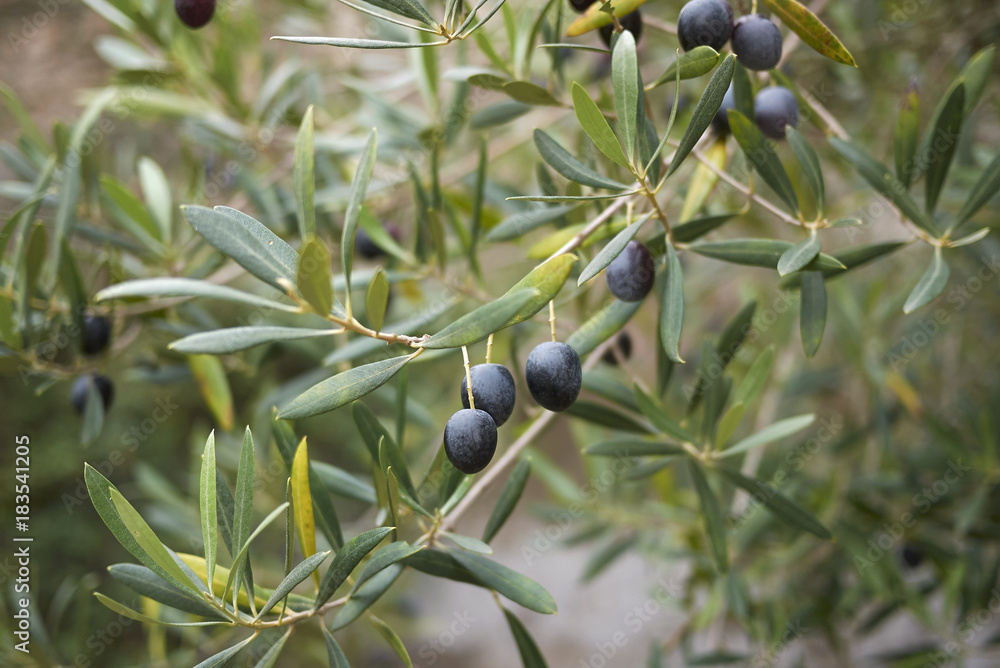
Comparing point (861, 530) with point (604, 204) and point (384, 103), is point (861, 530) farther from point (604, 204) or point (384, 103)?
point (384, 103)

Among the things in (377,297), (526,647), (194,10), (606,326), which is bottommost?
(526,647)

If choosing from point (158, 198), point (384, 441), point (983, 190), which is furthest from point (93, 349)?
point (983, 190)

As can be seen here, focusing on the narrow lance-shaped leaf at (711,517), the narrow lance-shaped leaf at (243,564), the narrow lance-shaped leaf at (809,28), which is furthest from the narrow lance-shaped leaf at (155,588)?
the narrow lance-shaped leaf at (809,28)

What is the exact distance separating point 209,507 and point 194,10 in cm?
61

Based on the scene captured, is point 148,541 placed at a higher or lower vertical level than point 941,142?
lower

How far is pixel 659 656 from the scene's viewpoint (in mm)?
1459

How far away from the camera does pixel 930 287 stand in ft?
2.19

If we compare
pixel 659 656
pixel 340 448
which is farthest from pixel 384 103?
pixel 340 448

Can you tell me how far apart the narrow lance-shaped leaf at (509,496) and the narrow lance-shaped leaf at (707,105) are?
364mm

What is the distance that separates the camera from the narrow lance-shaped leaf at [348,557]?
1.84ft

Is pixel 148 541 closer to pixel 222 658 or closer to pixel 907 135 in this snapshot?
pixel 222 658

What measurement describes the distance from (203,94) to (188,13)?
656 mm

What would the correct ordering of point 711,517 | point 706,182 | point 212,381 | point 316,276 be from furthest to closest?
1. point 212,381
2. point 711,517
3. point 706,182
4. point 316,276

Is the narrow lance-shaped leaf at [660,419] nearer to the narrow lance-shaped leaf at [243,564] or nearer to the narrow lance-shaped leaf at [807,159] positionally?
the narrow lance-shaped leaf at [807,159]
